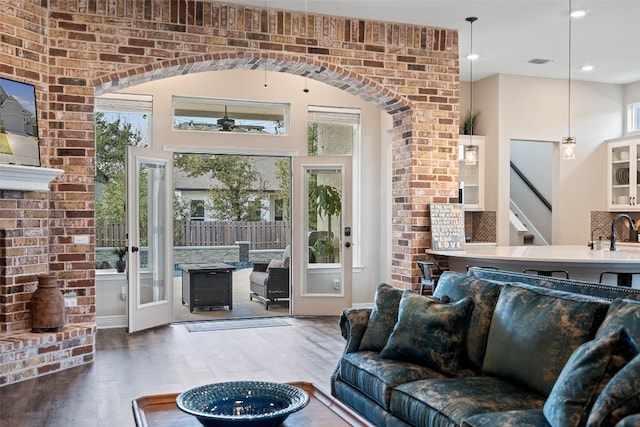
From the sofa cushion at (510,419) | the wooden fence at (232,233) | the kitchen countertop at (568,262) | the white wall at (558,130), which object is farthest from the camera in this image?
the wooden fence at (232,233)

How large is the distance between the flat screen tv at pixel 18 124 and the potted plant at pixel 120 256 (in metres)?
2.37

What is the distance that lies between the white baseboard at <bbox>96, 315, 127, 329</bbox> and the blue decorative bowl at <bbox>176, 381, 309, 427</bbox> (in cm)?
470

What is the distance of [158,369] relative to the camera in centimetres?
497

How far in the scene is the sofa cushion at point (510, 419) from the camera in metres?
2.25

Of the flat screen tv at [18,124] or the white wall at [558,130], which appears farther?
the white wall at [558,130]

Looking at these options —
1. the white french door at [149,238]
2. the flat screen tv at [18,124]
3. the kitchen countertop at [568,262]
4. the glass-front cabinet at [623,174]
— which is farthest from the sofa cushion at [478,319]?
the glass-front cabinet at [623,174]

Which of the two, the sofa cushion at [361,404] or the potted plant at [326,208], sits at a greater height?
the potted plant at [326,208]

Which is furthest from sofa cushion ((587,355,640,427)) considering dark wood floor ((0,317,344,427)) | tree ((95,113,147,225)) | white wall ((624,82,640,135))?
white wall ((624,82,640,135))

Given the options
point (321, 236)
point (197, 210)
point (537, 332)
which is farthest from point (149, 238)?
point (197, 210)

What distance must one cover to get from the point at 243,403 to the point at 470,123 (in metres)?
6.68

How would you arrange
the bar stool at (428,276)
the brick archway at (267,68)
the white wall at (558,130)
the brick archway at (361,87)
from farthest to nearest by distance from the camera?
the white wall at (558,130), the bar stool at (428,276), the brick archway at (361,87), the brick archway at (267,68)

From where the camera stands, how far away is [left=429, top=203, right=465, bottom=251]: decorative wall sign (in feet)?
20.8

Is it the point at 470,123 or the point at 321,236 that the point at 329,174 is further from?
the point at 470,123

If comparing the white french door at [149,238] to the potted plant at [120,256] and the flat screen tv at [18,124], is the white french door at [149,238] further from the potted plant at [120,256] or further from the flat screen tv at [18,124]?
the flat screen tv at [18,124]
